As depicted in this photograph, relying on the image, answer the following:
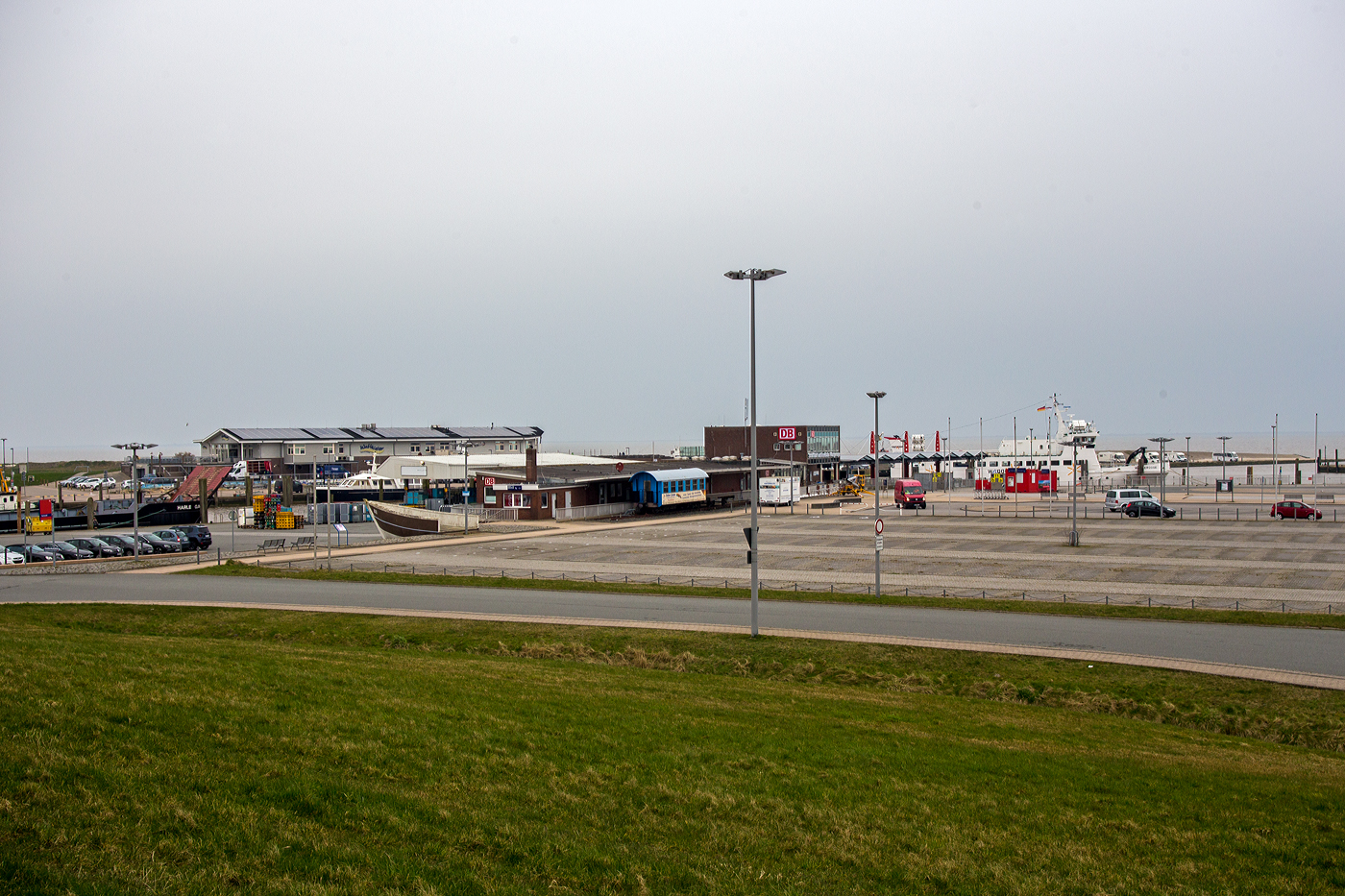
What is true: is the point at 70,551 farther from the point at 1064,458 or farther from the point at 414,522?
the point at 1064,458

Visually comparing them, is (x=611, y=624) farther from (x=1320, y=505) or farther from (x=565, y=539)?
(x=1320, y=505)

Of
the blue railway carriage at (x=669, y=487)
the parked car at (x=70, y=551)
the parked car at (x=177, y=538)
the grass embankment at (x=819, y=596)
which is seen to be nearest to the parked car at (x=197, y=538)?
the parked car at (x=177, y=538)

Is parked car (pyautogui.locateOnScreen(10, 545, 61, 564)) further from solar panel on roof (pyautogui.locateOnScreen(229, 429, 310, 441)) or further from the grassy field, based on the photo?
solar panel on roof (pyautogui.locateOnScreen(229, 429, 310, 441))

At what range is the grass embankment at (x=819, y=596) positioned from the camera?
25.3 m

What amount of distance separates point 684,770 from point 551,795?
1.98 metres

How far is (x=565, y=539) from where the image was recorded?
51.9 m

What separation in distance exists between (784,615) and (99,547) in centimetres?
4048

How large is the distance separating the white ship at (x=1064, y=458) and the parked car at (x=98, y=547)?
88134 mm

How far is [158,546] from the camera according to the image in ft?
163

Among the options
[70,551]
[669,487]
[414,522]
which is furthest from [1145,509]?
[70,551]

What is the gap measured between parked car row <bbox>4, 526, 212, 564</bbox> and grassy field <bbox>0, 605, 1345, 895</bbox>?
1410 inches

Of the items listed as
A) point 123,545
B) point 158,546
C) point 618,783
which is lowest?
point 158,546

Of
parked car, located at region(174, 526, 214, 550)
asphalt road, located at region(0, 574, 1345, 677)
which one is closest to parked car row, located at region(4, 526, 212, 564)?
parked car, located at region(174, 526, 214, 550)

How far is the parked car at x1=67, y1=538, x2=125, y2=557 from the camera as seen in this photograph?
156 feet
